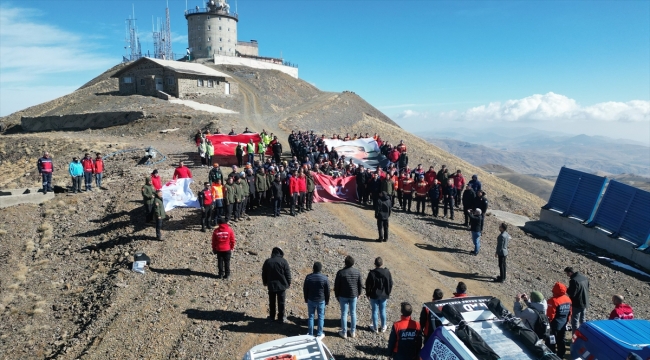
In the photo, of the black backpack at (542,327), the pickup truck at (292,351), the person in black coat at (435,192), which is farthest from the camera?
the person in black coat at (435,192)

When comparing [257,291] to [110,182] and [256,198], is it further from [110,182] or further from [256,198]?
[110,182]

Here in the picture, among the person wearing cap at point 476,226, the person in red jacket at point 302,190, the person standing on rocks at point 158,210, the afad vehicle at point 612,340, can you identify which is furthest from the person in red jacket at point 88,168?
the afad vehicle at point 612,340

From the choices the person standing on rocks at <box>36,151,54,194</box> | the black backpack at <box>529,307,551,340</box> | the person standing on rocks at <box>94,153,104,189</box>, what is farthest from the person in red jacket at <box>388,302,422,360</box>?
the person standing on rocks at <box>36,151,54,194</box>

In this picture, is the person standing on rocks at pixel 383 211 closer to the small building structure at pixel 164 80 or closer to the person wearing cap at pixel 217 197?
the person wearing cap at pixel 217 197

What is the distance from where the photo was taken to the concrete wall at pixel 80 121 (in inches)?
1711

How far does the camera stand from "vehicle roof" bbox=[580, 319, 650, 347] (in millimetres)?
7115

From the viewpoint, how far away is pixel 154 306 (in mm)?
10758

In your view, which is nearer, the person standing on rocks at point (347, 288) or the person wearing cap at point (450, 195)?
the person standing on rocks at point (347, 288)

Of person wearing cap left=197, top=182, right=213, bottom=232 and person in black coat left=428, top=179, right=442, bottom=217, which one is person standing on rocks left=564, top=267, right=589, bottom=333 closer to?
person in black coat left=428, top=179, right=442, bottom=217

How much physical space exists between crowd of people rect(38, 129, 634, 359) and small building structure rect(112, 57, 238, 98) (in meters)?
32.3

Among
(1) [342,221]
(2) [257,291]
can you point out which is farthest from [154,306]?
(1) [342,221]

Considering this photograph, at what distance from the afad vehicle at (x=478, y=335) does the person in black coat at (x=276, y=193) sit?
31.8 ft

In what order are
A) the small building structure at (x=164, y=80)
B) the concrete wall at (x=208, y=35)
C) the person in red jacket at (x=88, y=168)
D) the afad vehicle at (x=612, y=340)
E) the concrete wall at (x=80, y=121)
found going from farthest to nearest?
the concrete wall at (x=208, y=35) < the small building structure at (x=164, y=80) < the concrete wall at (x=80, y=121) < the person in red jacket at (x=88, y=168) < the afad vehicle at (x=612, y=340)

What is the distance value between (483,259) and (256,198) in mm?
9276
